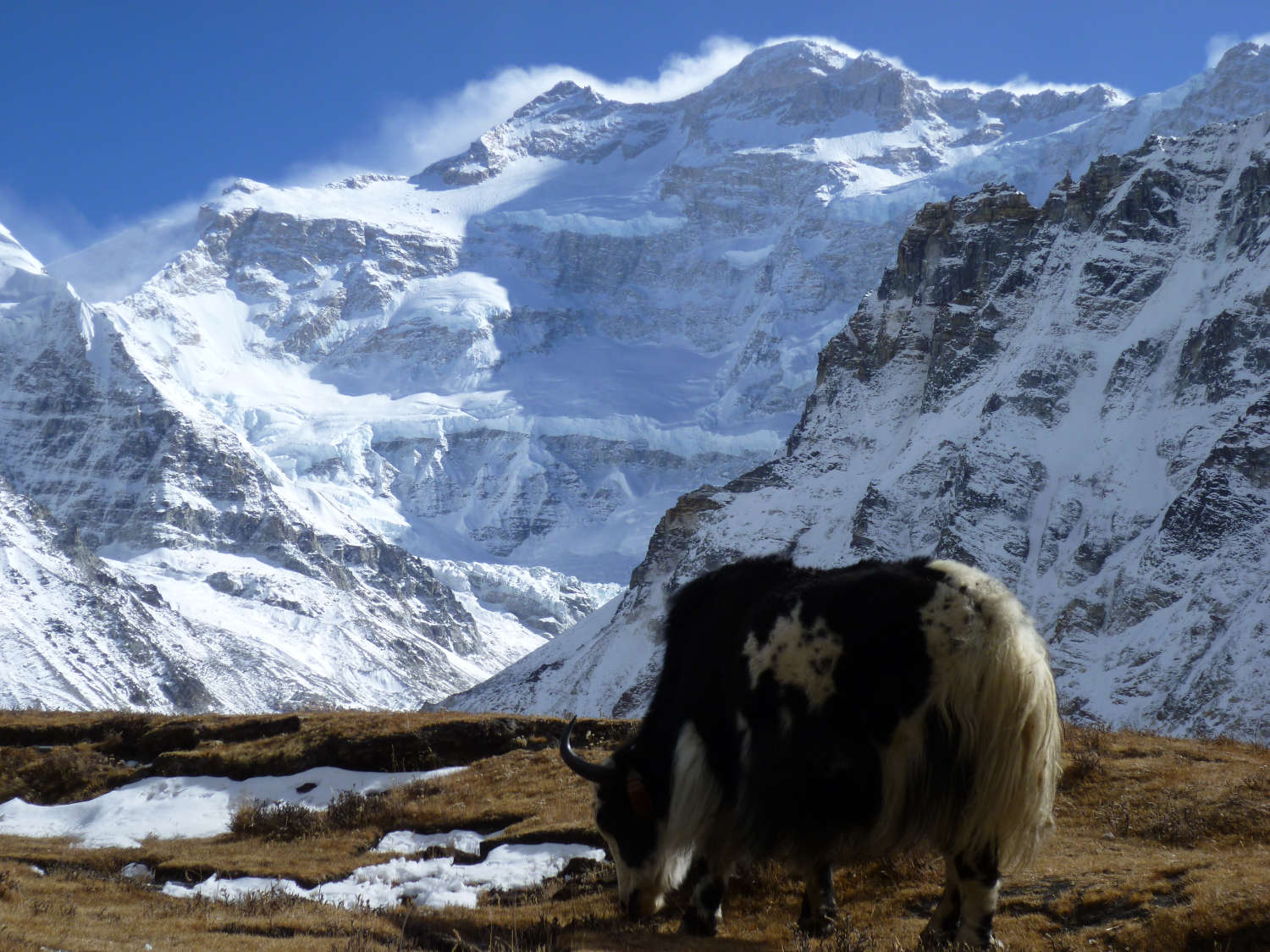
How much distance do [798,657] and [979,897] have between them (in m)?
2.37

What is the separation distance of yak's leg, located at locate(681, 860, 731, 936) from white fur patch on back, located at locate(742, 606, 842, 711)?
1.80 meters

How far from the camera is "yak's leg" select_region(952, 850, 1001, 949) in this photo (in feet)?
31.4

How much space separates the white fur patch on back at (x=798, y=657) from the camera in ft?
33.2

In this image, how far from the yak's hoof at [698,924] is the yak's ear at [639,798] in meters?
0.95

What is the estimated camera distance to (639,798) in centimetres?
1125

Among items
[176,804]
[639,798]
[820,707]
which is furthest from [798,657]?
[176,804]

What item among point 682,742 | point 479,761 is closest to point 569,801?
point 479,761

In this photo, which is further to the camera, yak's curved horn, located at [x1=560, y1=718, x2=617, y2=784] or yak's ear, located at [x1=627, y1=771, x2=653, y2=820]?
yak's curved horn, located at [x1=560, y1=718, x2=617, y2=784]

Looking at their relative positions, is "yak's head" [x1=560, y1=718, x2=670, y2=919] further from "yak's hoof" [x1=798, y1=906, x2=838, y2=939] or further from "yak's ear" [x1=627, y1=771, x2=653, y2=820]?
"yak's hoof" [x1=798, y1=906, x2=838, y2=939]

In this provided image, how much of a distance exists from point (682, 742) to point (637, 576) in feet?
559

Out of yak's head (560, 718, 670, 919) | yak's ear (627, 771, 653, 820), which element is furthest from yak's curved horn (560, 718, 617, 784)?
yak's ear (627, 771, 653, 820)

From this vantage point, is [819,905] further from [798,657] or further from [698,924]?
[798,657]

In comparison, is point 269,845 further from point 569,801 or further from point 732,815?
point 732,815

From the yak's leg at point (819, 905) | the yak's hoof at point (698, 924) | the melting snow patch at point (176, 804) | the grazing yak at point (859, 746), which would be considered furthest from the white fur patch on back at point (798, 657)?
the melting snow patch at point (176, 804)
